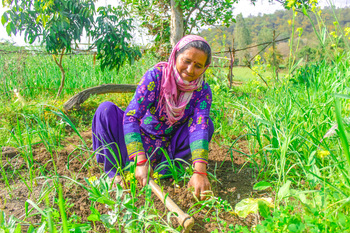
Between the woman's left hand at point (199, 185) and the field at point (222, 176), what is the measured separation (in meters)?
0.05

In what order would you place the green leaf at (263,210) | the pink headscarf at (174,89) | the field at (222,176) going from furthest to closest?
the pink headscarf at (174,89), the green leaf at (263,210), the field at (222,176)

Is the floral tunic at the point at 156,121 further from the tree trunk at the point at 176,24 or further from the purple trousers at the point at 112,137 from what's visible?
the tree trunk at the point at 176,24

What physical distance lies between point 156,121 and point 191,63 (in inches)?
21.1

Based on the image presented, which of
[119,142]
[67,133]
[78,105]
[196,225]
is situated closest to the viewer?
[196,225]

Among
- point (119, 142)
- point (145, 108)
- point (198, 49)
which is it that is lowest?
point (119, 142)

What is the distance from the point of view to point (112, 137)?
1.74 meters

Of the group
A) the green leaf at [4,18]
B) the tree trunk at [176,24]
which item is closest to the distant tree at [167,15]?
the tree trunk at [176,24]

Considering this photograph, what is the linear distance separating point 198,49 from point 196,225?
1.06 metres

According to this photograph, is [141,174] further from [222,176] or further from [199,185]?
[222,176]

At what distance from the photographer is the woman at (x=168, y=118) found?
1.54 meters

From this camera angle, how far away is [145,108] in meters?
1.70

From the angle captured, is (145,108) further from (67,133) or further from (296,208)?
(67,133)

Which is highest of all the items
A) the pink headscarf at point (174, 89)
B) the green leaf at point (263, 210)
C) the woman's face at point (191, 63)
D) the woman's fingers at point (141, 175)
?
the woman's face at point (191, 63)

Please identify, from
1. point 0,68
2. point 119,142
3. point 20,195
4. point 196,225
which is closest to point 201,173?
point 196,225
